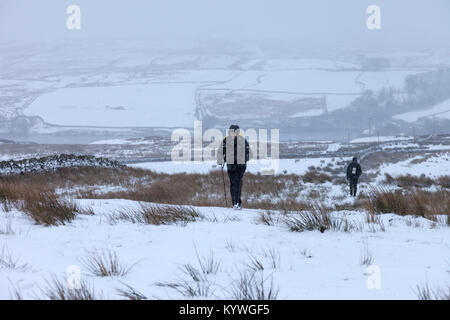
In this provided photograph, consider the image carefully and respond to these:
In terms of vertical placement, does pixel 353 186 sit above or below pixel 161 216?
below

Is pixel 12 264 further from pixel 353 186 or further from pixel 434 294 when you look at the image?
pixel 353 186

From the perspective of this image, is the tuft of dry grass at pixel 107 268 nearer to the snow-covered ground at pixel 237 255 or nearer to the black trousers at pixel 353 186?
the snow-covered ground at pixel 237 255

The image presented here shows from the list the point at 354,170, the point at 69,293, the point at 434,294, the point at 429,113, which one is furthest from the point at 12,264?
the point at 429,113

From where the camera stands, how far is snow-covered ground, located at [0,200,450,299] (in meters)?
2.49

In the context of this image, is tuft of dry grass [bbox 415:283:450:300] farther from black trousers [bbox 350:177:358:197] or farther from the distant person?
black trousers [bbox 350:177:358:197]

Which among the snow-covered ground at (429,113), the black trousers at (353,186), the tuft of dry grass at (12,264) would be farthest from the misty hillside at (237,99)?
the tuft of dry grass at (12,264)

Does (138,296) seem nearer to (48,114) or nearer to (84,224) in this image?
(84,224)

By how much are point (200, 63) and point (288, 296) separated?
16806 cm

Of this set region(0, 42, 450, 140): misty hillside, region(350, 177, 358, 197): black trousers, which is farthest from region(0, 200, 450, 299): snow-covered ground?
region(0, 42, 450, 140): misty hillside

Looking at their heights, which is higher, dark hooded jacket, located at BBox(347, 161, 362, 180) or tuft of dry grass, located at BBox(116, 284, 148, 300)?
tuft of dry grass, located at BBox(116, 284, 148, 300)

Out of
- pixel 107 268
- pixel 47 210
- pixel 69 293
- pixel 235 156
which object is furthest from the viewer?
pixel 235 156

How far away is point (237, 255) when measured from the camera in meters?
3.31

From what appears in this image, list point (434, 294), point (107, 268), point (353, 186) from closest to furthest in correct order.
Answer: point (434, 294) < point (107, 268) < point (353, 186)

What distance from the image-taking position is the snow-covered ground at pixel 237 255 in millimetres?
2492
